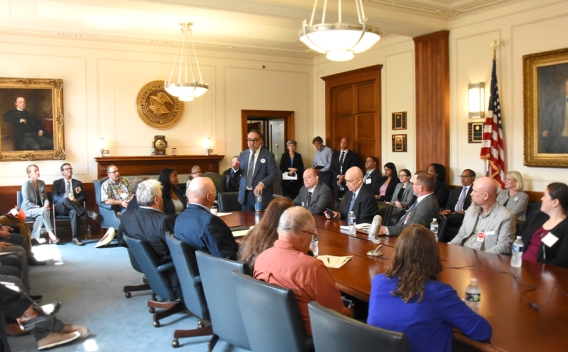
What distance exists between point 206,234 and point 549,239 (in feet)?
7.79

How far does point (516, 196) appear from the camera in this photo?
6660 millimetres

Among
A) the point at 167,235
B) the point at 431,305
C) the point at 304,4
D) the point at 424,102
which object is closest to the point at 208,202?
the point at 167,235

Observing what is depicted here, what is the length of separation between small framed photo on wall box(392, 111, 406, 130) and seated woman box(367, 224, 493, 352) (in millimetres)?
7107

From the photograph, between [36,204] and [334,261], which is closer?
[334,261]

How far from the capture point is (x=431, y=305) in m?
2.03

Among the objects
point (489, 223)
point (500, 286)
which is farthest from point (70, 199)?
point (500, 286)

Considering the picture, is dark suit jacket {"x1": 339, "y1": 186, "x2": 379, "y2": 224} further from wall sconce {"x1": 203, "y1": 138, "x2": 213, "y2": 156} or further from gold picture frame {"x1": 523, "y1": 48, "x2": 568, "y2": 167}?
wall sconce {"x1": 203, "y1": 138, "x2": 213, "y2": 156}

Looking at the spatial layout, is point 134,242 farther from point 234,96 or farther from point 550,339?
point 234,96

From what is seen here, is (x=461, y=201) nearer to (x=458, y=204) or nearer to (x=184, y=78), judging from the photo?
(x=458, y=204)

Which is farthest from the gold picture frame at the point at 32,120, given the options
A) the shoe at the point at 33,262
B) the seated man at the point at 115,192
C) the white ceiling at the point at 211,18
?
the shoe at the point at 33,262

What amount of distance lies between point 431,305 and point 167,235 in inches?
90.7

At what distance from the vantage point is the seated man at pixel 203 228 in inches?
142

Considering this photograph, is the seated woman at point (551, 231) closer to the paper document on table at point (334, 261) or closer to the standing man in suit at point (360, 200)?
the paper document on table at point (334, 261)

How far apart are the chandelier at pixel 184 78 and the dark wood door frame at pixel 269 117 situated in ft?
4.31
